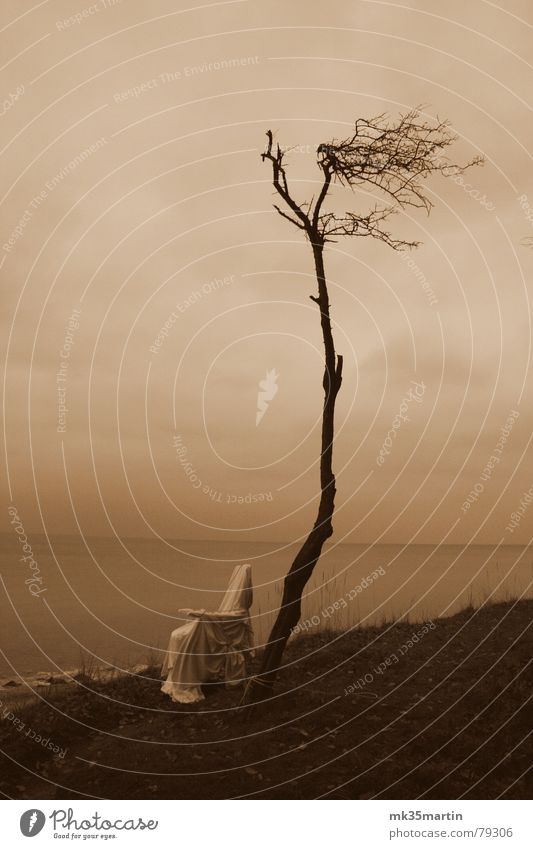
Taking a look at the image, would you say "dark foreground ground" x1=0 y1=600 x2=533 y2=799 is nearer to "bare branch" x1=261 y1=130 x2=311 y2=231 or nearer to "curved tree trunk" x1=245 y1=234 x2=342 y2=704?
"curved tree trunk" x1=245 y1=234 x2=342 y2=704

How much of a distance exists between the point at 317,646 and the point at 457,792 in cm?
470

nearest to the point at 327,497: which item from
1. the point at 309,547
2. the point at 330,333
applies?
the point at 309,547

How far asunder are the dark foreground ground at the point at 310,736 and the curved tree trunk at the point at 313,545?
375 millimetres

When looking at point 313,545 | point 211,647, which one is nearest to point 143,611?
point 211,647

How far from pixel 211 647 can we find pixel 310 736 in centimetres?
251

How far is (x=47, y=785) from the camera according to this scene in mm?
7695

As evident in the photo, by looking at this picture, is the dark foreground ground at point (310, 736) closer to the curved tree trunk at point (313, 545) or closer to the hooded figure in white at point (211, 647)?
the hooded figure in white at point (211, 647)

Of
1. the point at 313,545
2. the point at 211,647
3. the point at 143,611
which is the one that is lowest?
the point at 143,611

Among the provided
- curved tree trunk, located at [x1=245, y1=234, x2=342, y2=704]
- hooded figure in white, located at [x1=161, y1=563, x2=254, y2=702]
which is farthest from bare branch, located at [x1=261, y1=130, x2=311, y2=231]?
hooded figure in white, located at [x1=161, y1=563, x2=254, y2=702]

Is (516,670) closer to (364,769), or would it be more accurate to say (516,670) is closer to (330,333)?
(364,769)

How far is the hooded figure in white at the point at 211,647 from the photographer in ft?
32.2

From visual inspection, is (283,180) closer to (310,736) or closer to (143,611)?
(310,736)

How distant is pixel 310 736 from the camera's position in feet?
25.9

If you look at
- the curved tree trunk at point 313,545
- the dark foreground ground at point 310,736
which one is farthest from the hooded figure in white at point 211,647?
the curved tree trunk at point 313,545
